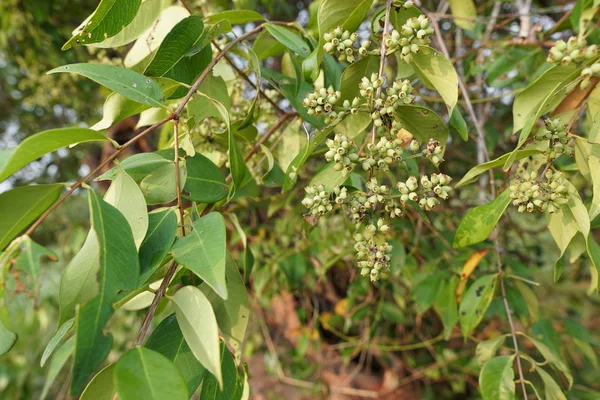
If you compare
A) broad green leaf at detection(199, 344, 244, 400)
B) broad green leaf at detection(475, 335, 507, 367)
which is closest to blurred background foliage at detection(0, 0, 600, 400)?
broad green leaf at detection(475, 335, 507, 367)

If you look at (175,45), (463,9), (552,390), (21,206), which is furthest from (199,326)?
(463,9)

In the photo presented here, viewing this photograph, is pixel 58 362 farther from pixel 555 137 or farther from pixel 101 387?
pixel 555 137

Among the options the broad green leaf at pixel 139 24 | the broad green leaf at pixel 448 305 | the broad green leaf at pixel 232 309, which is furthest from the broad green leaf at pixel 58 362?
the broad green leaf at pixel 448 305

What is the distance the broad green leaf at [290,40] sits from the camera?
945 millimetres

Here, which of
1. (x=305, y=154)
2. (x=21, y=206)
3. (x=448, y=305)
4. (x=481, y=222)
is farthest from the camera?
(x=448, y=305)

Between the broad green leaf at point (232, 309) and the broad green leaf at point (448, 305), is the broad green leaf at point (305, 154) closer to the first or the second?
the broad green leaf at point (232, 309)

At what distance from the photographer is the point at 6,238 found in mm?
690

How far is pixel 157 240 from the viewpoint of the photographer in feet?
2.40

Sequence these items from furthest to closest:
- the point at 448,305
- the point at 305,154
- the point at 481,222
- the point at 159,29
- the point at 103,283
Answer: the point at 448,305 → the point at 159,29 → the point at 481,222 → the point at 305,154 → the point at 103,283

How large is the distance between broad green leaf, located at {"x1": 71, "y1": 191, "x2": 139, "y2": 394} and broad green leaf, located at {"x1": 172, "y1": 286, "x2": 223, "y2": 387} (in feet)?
0.31

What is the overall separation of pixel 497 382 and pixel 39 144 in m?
0.91

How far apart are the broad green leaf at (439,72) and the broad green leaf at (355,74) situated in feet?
0.29

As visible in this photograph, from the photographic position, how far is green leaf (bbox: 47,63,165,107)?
0.73 metres

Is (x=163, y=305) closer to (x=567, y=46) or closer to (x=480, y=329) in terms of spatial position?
(x=567, y=46)
